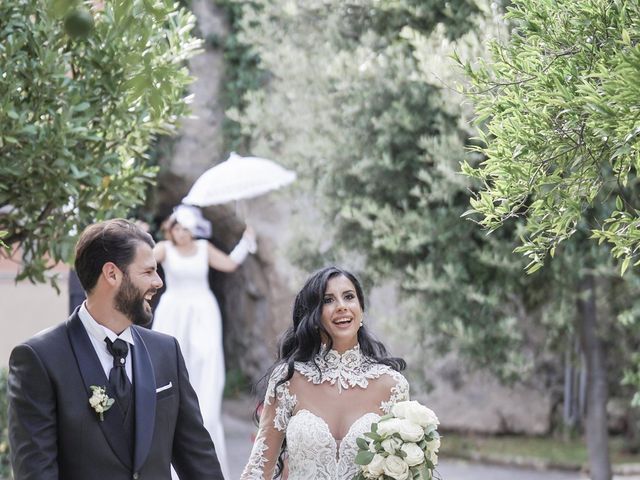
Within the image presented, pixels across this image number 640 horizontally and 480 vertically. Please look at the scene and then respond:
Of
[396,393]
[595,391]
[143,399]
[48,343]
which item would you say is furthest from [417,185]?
[48,343]

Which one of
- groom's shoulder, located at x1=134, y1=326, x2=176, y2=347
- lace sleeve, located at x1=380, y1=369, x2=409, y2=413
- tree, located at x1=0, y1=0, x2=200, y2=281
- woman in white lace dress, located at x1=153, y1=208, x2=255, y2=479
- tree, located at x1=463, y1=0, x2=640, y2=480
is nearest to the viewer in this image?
tree, located at x1=463, y1=0, x2=640, y2=480

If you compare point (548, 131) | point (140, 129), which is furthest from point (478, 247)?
point (548, 131)

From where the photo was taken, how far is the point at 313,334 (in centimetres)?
541

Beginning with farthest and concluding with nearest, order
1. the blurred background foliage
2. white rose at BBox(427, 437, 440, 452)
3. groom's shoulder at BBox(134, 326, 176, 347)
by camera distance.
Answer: the blurred background foliage, white rose at BBox(427, 437, 440, 452), groom's shoulder at BBox(134, 326, 176, 347)

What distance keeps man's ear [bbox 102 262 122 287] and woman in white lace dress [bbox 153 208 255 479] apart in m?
6.58

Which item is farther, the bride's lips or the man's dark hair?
the bride's lips

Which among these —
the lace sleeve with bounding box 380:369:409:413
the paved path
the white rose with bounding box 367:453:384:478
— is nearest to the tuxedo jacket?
the white rose with bounding box 367:453:384:478

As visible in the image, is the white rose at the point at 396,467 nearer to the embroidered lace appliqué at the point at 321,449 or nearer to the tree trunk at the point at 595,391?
the embroidered lace appliqué at the point at 321,449

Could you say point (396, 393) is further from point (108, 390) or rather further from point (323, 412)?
point (108, 390)

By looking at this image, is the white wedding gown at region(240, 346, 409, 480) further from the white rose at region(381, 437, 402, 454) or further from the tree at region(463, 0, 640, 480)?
the tree at region(463, 0, 640, 480)

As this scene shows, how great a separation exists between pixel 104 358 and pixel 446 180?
538cm

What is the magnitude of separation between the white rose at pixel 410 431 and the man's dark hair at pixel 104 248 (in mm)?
1377

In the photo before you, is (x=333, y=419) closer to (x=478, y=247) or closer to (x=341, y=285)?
(x=341, y=285)

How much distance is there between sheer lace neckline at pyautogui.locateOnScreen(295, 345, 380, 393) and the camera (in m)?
5.30
